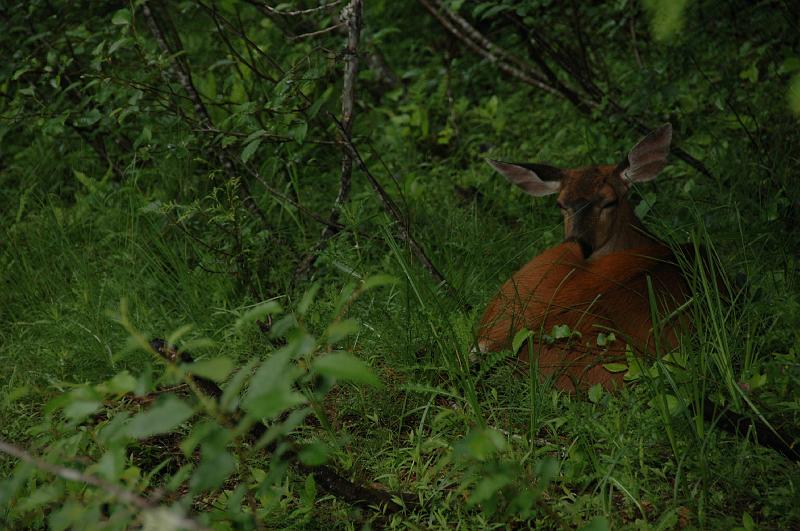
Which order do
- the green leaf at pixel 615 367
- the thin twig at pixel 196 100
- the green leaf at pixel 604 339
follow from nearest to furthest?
the green leaf at pixel 615 367
the green leaf at pixel 604 339
the thin twig at pixel 196 100

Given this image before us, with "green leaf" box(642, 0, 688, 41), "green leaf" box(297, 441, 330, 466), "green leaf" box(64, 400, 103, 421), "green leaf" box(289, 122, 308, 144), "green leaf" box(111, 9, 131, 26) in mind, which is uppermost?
"green leaf" box(111, 9, 131, 26)

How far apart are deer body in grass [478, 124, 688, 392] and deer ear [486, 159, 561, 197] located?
27 centimetres

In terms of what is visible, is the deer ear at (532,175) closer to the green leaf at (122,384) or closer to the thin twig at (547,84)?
the thin twig at (547,84)

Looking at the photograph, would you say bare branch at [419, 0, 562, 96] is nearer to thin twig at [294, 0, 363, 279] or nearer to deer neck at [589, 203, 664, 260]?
thin twig at [294, 0, 363, 279]

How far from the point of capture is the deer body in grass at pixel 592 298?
8.85 feet

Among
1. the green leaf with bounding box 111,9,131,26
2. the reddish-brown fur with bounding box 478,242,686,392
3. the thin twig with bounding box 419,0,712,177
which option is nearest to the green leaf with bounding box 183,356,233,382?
the reddish-brown fur with bounding box 478,242,686,392

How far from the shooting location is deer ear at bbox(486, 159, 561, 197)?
145 inches

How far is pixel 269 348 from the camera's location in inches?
125

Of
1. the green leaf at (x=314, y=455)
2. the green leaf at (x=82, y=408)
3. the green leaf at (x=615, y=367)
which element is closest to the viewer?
the green leaf at (x=82, y=408)

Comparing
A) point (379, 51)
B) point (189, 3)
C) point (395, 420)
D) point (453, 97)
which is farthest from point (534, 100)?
point (395, 420)

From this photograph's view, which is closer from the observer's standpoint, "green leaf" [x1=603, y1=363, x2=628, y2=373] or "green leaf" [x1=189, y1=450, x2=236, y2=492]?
"green leaf" [x1=189, y1=450, x2=236, y2=492]

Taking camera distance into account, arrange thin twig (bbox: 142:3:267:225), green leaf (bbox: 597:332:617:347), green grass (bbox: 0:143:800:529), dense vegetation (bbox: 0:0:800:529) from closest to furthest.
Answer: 1. dense vegetation (bbox: 0:0:800:529)
2. green grass (bbox: 0:143:800:529)
3. green leaf (bbox: 597:332:617:347)
4. thin twig (bbox: 142:3:267:225)

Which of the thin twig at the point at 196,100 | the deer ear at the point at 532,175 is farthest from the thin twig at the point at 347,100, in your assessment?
the deer ear at the point at 532,175

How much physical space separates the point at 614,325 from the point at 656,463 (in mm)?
537
